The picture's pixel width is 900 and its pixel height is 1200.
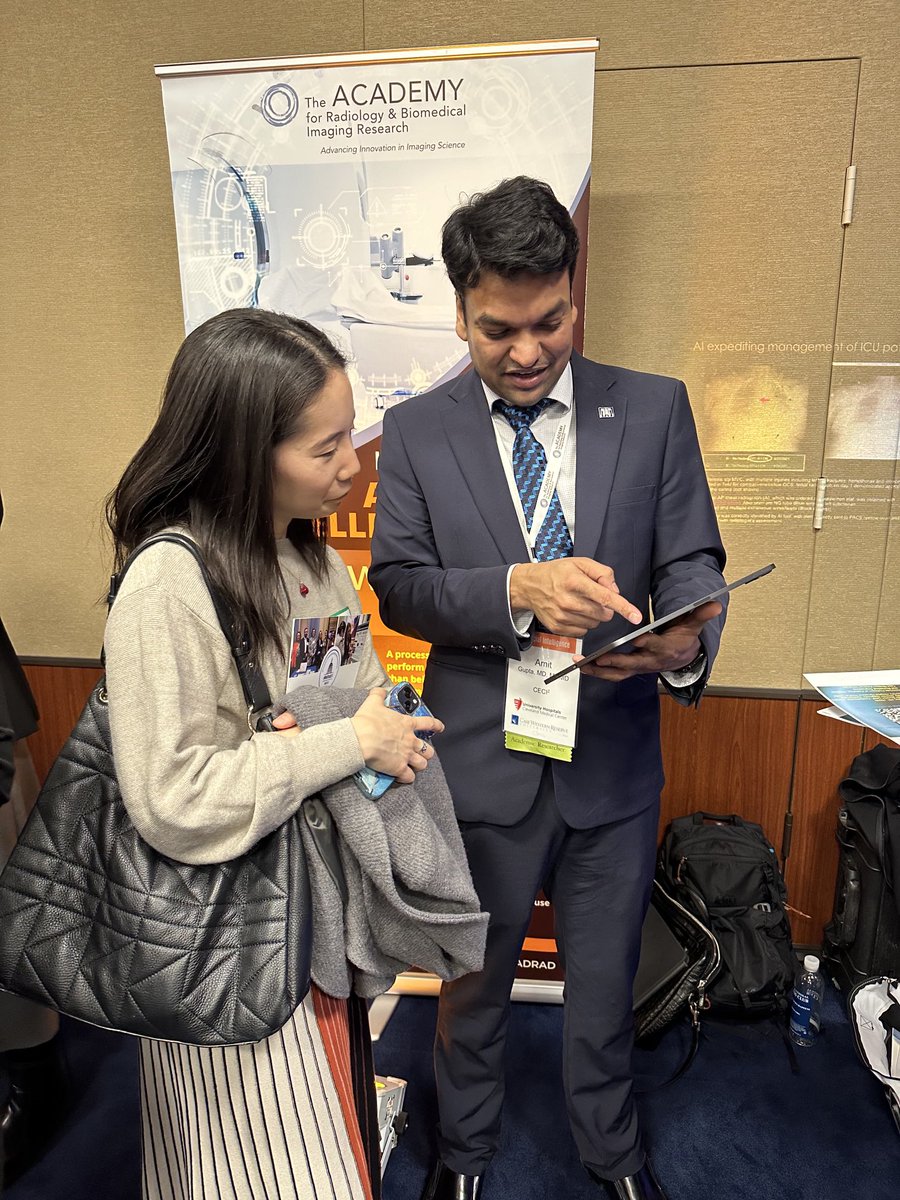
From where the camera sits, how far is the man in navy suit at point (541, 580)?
56.1 inches

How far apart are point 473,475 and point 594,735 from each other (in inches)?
22.0

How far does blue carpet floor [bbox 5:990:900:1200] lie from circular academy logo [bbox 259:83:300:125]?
2.63 m

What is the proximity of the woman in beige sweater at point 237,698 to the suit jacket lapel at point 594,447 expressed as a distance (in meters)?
0.49

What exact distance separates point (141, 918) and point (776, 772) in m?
2.30

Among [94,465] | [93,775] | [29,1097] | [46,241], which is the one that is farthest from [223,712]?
[46,241]

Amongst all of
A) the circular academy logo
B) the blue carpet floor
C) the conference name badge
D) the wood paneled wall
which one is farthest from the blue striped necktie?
the blue carpet floor

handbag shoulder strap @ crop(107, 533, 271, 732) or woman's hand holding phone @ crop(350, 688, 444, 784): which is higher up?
handbag shoulder strap @ crop(107, 533, 271, 732)

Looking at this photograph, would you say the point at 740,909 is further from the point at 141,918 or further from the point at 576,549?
the point at 141,918

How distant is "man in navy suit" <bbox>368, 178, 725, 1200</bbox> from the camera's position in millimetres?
1424

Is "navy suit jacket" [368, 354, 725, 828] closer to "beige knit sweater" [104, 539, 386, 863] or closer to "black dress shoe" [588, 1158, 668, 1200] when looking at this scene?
"beige knit sweater" [104, 539, 386, 863]

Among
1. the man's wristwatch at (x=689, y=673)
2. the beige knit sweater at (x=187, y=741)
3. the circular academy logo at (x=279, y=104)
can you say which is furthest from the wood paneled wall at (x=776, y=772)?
the circular academy logo at (x=279, y=104)

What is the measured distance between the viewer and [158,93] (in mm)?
2564

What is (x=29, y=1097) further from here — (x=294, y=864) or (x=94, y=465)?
(x=94, y=465)

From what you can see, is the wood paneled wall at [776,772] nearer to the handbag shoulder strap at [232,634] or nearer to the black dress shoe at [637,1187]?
the black dress shoe at [637,1187]
